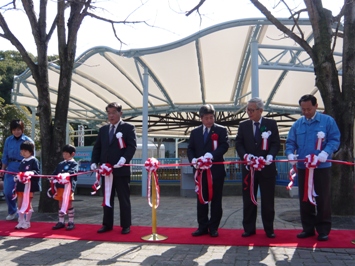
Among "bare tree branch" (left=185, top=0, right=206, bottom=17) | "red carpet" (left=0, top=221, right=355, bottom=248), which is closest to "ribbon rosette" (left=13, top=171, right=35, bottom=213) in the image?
"red carpet" (left=0, top=221, right=355, bottom=248)

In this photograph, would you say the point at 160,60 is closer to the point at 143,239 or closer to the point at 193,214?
the point at 193,214

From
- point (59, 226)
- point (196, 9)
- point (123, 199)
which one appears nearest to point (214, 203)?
point (123, 199)

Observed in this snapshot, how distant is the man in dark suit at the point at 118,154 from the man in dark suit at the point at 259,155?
1.60 metres

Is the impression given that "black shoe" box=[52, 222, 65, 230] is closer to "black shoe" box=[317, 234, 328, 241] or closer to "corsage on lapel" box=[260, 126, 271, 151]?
"corsage on lapel" box=[260, 126, 271, 151]

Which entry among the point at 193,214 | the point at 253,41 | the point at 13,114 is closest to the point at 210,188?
the point at 193,214

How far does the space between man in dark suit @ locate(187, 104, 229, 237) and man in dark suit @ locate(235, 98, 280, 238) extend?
0.30m

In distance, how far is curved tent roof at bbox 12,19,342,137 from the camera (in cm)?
1136

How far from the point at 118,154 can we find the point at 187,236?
4.91 feet

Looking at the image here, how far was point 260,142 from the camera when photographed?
5207 mm

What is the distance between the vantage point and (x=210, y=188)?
528 centimetres

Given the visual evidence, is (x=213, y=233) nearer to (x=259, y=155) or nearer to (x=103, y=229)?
(x=259, y=155)

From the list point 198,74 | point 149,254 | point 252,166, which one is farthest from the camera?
point 198,74

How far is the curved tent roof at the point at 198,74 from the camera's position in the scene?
37.3 ft

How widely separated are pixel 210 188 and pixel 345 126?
2.92 meters
